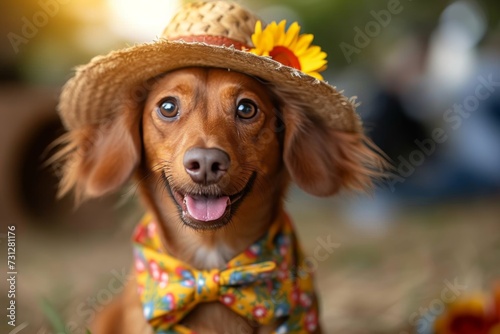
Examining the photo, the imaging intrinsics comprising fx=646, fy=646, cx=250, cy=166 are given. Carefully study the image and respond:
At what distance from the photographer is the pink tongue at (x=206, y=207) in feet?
6.06

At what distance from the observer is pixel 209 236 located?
206cm

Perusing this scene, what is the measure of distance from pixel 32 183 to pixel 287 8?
1.97 m

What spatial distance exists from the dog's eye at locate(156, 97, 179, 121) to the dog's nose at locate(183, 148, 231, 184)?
0.25 m

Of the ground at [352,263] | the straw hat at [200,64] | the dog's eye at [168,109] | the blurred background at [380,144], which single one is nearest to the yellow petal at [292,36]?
the straw hat at [200,64]

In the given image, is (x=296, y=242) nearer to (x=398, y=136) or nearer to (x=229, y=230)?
(x=229, y=230)

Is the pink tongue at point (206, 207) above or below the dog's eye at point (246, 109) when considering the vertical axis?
below

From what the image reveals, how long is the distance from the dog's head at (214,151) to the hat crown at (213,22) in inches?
4.6

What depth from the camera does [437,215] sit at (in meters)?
4.78

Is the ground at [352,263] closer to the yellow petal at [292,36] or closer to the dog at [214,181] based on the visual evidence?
the dog at [214,181]

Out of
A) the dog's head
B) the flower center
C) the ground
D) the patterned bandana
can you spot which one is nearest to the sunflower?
the flower center

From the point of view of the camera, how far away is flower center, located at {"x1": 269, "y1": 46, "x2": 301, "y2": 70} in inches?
74.9

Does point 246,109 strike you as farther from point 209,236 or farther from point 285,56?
point 209,236

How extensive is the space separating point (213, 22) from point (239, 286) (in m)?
0.81

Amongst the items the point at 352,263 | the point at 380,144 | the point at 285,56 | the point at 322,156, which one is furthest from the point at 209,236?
the point at 380,144
